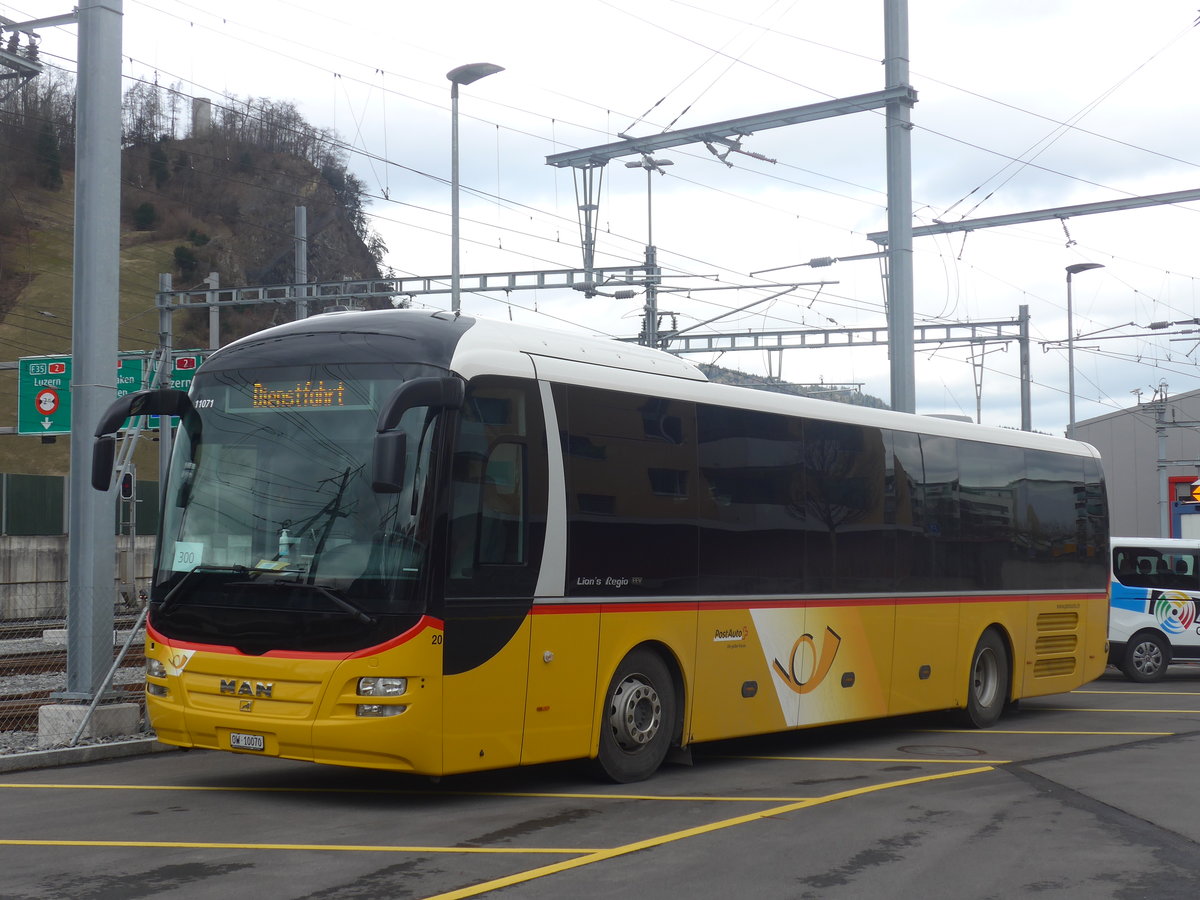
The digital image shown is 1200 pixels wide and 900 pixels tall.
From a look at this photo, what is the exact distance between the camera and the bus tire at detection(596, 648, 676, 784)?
1051 cm

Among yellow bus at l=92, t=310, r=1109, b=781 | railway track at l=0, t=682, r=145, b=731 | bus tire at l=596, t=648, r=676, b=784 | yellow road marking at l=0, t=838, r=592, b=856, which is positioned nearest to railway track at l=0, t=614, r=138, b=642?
railway track at l=0, t=682, r=145, b=731

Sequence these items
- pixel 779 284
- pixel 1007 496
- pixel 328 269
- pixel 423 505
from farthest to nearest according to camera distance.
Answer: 1. pixel 328 269
2. pixel 779 284
3. pixel 1007 496
4. pixel 423 505

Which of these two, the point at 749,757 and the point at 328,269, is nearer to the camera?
the point at 749,757

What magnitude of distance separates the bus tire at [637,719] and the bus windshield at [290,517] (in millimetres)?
2183

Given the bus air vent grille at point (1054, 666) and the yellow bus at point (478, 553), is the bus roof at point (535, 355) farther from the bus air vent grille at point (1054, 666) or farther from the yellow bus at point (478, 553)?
the bus air vent grille at point (1054, 666)

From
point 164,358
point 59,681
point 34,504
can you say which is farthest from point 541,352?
point 34,504

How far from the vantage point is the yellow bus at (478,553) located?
9086 mm

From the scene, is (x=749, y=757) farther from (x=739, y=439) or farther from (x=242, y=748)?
(x=242, y=748)

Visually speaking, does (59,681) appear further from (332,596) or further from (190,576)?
(332,596)

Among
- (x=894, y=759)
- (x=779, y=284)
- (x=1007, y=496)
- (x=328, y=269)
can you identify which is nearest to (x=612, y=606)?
(x=894, y=759)

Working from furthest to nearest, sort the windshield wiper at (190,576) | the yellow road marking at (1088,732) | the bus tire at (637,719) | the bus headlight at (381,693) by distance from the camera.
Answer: the yellow road marking at (1088,732) → the bus tire at (637,719) → the windshield wiper at (190,576) → the bus headlight at (381,693)

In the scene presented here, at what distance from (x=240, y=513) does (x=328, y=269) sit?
301 feet

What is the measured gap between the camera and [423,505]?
9109mm

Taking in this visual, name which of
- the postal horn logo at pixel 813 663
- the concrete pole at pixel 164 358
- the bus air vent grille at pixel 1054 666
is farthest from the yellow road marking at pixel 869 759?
the concrete pole at pixel 164 358
